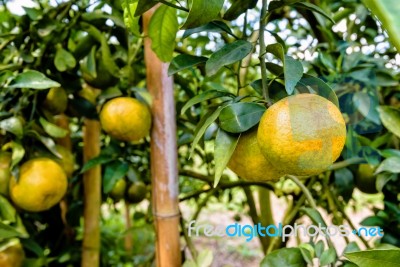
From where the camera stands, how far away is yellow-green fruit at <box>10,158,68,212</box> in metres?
0.75

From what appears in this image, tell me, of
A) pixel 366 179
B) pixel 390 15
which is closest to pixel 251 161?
pixel 390 15

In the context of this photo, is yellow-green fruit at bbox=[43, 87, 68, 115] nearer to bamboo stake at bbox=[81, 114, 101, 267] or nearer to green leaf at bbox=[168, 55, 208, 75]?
bamboo stake at bbox=[81, 114, 101, 267]

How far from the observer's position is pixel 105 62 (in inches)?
30.6

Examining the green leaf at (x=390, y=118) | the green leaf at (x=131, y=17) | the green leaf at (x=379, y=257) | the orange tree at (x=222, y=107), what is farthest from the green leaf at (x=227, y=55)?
the green leaf at (x=390, y=118)

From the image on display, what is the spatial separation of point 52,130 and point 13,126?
0.07 m

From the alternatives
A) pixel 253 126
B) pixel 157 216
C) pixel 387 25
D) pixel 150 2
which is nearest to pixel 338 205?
pixel 157 216

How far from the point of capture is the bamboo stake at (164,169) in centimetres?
72

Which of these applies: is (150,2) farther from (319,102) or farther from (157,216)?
(157,216)

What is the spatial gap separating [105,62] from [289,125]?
0.47m

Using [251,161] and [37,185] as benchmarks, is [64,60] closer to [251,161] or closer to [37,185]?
[37,185]

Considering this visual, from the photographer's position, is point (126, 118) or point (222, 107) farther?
point (126, 118)

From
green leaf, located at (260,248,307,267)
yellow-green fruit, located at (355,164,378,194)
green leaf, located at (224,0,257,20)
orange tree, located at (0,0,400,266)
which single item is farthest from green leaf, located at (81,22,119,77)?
yellow-green fruit, located at (355,164,378,194)

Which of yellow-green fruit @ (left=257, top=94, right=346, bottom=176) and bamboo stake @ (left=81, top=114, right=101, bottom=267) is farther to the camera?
bamboo stake @ (left=81, top=114, right=101, bottom=267)

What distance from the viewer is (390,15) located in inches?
6.9
